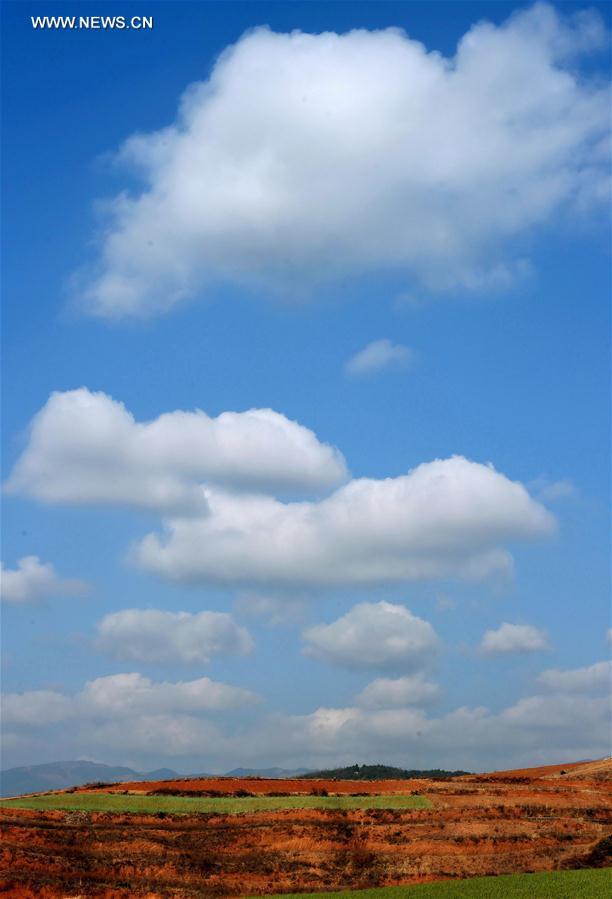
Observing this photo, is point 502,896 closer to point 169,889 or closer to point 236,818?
point 169,889

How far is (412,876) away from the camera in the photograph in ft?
175

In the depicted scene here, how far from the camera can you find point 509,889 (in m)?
45.9

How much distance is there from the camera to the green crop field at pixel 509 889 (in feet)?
146

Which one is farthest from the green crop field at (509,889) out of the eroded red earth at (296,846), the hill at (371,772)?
the hill at (371,772)

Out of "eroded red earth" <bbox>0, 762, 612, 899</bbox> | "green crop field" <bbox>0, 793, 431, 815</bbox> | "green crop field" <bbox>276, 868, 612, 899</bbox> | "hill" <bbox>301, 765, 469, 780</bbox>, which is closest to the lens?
"green crop field" <bbox>276, 868, 612, 899</bbox>

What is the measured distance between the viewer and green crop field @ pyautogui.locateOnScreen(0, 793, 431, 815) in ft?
227

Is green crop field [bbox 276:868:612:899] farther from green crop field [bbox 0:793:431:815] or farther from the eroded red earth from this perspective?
green crop field [bbox 0:793:431:815]

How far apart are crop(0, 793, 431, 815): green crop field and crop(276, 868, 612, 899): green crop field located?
2137 cm

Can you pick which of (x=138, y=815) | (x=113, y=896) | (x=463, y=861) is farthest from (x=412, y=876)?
(x=138, y=815)

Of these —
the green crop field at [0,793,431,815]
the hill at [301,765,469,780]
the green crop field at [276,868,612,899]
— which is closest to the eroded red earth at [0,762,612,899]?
the green crop field at [0,793,431,815]

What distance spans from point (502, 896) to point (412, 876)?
10101 millimetres

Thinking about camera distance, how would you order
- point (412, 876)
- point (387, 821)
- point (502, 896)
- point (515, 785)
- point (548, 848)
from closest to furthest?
point (502, 896), point (412, 876), point (548, 848), point (387, 821), point (515, 785)


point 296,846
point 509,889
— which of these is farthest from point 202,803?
point 509,889

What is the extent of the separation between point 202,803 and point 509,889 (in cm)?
3265
